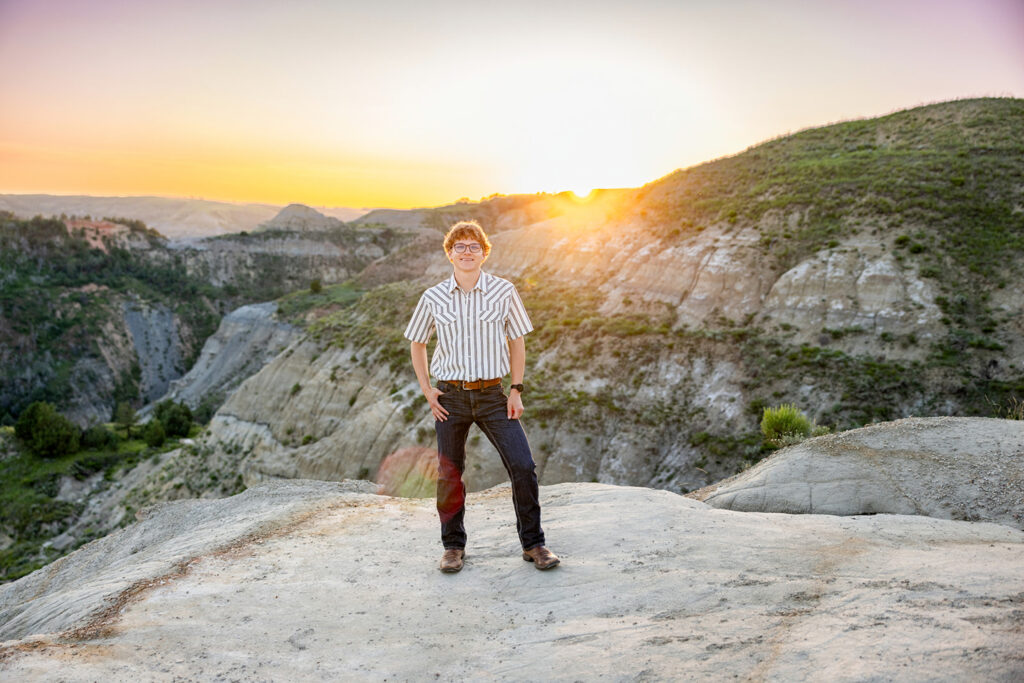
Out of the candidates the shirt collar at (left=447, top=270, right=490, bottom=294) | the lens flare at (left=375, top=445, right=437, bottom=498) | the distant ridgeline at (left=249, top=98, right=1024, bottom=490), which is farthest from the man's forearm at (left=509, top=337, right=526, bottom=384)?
the lens flare at (left=375, top=445, right=437, bottom=498)

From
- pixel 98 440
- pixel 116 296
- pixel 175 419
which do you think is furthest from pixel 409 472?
pixel 116 296

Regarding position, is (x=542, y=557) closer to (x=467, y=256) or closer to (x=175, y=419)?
(x=467, y=256)

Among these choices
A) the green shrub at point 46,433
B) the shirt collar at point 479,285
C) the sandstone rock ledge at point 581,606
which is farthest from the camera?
the green shrub at point 46,433

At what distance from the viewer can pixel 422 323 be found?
5133 millimetres

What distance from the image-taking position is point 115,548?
35.7ft

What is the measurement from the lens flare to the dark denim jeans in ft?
43.0

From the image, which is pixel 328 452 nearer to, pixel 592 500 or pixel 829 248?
pixel 592 500

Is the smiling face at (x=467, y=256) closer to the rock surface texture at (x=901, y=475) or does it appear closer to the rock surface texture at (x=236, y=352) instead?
the rock surface texture at (x=901, y=475)

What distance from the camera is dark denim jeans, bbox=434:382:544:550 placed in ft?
16.1

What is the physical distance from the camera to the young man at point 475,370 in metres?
4.92

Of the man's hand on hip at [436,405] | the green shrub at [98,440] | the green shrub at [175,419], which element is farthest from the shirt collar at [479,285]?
the green shrub at [175,419]

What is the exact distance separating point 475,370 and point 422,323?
0.67 meters

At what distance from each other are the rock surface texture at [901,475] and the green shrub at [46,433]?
1648 inches

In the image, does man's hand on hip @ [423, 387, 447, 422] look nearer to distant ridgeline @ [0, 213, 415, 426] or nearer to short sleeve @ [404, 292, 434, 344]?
short sleeve @ [404, 292, 434, 344]
